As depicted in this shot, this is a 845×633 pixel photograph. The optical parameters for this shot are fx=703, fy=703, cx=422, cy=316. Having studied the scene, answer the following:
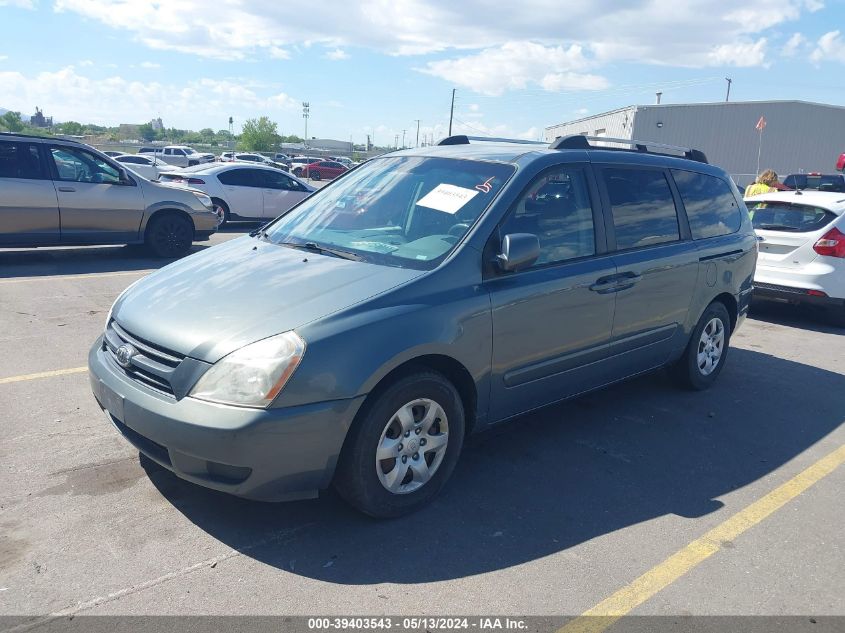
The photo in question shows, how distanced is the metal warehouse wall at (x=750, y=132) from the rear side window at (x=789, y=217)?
106 ft

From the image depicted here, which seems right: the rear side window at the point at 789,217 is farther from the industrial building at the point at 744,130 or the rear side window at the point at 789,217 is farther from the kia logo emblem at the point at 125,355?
the industrial building at the point at 744,130

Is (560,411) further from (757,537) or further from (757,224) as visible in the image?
(757,224)

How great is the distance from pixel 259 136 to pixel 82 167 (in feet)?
287

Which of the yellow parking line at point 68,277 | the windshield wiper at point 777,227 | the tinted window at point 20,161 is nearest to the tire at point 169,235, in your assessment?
the yellow parking line at point 68,277

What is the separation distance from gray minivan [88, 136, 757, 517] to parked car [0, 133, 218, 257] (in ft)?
20.7

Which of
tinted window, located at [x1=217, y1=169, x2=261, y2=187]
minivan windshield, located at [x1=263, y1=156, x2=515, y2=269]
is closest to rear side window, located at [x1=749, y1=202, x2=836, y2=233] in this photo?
minivan windshield, located at [x1=263, y1=156, x2=515, y2=269]

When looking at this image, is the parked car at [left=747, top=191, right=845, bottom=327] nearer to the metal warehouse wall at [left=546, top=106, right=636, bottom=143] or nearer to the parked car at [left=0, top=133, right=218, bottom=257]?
the parked car at [left=0, top=133, right=218, bottom=257]

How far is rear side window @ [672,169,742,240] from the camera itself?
17.8 ft

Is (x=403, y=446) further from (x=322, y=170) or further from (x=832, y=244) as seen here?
(x=322, y=170)

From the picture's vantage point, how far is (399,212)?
4.29m

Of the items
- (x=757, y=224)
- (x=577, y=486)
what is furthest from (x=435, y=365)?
(x=757, y=224)

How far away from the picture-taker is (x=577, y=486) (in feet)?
13.1

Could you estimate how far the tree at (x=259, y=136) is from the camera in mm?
91688

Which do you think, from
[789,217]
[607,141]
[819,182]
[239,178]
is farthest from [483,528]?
[819,182]
